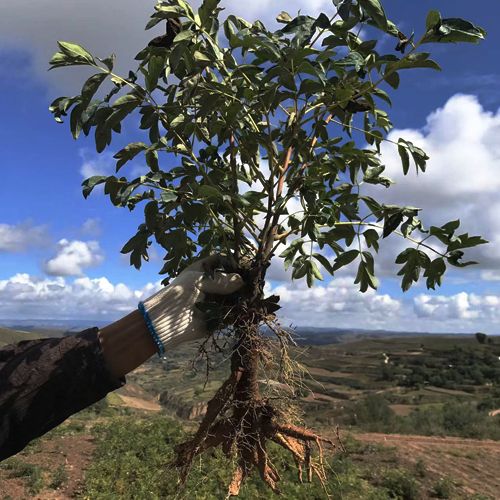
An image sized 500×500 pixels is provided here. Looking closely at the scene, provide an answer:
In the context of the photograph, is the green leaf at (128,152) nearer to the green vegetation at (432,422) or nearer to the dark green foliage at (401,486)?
the dark green foliage at (401,486)

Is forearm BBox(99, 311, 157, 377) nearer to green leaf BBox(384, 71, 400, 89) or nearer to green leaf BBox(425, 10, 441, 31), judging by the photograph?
green leaf BBox(384, 71, 400, 89)

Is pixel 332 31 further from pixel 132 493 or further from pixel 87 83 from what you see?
pixel 132 493

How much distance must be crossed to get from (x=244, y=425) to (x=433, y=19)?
2549 millimetres

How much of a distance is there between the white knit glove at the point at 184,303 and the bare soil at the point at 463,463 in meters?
9.19

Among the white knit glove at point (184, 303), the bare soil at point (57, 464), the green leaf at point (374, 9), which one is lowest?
the bare soil at point (57, 464)

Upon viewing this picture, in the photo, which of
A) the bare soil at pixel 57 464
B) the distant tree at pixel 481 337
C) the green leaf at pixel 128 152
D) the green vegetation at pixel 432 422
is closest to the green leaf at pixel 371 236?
the green leaf at pixel 128 152

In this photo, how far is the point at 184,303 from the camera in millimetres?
2588

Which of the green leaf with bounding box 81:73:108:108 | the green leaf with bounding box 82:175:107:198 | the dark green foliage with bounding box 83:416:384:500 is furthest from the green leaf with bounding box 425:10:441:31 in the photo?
the dark green foliage with bounding box 83:416:384:500

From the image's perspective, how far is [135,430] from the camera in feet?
39.9

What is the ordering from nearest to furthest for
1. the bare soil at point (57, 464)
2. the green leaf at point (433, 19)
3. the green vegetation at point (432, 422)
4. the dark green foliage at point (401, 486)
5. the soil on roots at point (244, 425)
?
1. the green leaf at point (433, 19)
2. the soil on roots at point (244, 425)
3. the bare soil at point (57, 464)
4. the dark green foliage at point (401, 486)
5. the green vegetation at point (432, 422)

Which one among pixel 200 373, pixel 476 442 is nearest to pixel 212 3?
pixel 200 373

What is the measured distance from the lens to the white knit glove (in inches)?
A: 93.1

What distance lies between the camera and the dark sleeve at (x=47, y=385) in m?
1.99

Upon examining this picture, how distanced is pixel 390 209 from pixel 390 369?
5789 cm
